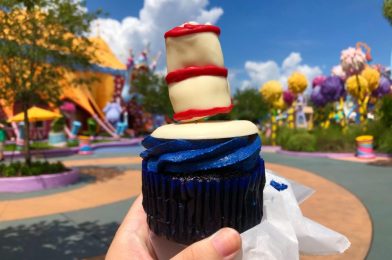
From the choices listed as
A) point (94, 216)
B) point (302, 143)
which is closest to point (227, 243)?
point (94, 216)

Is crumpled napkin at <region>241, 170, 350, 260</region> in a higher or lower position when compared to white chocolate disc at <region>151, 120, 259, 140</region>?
lower

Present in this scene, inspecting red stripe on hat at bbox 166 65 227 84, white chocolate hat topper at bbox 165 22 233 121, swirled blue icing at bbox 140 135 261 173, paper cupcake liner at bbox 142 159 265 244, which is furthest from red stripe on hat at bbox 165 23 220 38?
paper cupcake liner at bbox 142 159 265 244

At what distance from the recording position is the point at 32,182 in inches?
347

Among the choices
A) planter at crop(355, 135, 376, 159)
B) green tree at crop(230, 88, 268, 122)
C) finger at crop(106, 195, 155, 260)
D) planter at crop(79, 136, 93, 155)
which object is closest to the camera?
finger at crop(106, 195, 155, 260)

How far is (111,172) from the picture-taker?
37.6 feet

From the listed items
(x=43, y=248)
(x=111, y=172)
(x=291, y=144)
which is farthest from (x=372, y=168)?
(x=43, y=248)

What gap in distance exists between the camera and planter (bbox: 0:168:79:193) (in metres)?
8.67

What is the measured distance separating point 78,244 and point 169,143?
3.83 metres

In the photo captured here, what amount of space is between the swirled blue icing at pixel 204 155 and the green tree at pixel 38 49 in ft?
28.9

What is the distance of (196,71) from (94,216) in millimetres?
5231

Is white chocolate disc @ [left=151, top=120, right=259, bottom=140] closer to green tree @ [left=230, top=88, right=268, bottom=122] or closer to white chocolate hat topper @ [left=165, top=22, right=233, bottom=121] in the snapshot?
white chocolate hat topper @ [left=165, top=22, right=233, bottom=121]

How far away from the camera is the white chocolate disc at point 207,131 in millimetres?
1537

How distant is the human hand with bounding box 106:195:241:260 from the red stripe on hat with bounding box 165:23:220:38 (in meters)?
0.97

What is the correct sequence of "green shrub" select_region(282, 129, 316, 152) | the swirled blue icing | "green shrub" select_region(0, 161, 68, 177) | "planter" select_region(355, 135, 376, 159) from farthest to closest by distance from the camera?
1. "green shrub" select_region(282, 129, 316, 152)
2. "planter" select_region(355, 135, 376, 159)
3. "green shrub" select_region(0, 161, 68, 177)
4. the swirled blue icing
